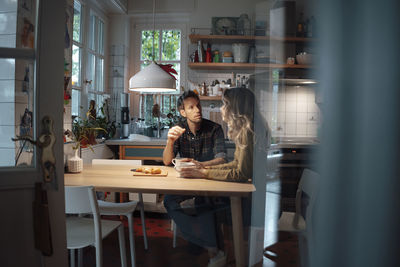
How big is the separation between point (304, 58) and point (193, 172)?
15.0 inches

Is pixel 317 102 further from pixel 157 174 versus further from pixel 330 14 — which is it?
pixel 157 174

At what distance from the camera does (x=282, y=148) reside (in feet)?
1.49

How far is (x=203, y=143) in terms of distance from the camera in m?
0.71

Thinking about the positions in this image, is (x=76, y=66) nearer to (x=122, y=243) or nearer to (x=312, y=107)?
(x=122, y=243)

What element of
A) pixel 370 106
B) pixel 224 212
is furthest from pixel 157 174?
pixel 370 106

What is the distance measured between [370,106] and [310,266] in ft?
0.77

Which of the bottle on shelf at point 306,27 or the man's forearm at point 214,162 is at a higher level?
the bottle on shelf at point 306,27

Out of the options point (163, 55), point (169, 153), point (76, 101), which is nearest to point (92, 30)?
point (76, 101)

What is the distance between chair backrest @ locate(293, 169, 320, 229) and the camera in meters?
0.43

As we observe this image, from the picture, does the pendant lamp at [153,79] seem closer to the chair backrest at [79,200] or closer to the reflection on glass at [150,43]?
the reflection on glass at [150,43]

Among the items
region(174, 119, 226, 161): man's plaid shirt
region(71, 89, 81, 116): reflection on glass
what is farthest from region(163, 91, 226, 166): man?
region(71, 89, 81, 116): reflection on glass

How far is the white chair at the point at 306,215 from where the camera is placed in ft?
1.41

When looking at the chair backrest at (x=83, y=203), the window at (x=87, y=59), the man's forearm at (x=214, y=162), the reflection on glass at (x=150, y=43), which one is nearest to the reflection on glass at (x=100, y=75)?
the window at (x=87, y=59)

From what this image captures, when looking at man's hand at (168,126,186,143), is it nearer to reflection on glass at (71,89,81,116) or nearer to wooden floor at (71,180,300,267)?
wooden floor at (71,180,300,267)
